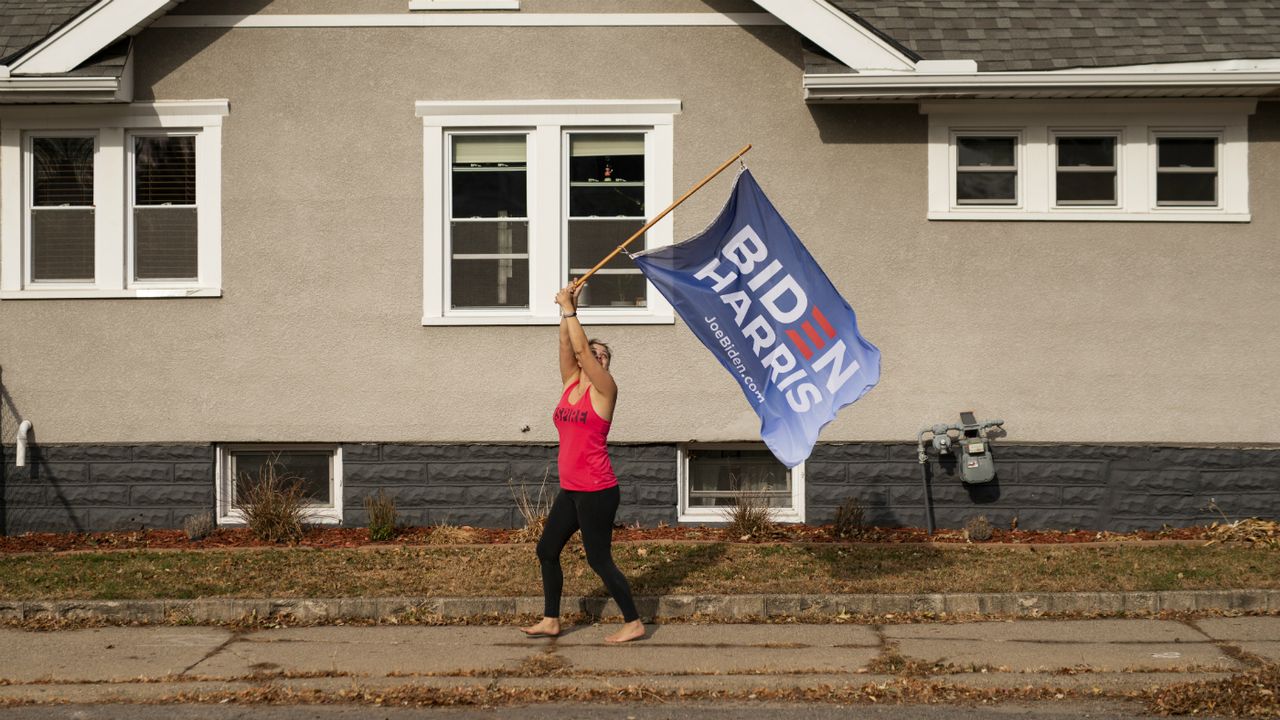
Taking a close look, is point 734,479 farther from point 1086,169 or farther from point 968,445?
point 1086,169

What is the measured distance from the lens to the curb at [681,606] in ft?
28.1

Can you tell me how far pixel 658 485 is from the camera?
1119cm

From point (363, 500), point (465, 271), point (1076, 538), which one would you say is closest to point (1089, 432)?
point (1076, 538)

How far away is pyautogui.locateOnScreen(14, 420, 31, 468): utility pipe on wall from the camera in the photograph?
36.1ft

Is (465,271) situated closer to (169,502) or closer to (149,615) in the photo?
(169,502)

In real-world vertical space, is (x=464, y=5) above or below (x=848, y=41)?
above

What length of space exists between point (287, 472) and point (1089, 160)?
24.5 ft

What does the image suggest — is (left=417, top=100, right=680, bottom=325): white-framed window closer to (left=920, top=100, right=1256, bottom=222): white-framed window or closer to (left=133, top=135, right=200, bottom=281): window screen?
(left=133, top=135, right=200, bottom=281): window screen

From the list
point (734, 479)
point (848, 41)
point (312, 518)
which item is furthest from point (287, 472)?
point (848, 41)

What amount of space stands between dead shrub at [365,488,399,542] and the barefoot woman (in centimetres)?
329

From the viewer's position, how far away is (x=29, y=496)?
11.2 metres

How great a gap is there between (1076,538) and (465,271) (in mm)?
5648

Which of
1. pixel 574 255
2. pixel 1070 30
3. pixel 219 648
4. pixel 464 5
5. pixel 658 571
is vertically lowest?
pixel 219 648

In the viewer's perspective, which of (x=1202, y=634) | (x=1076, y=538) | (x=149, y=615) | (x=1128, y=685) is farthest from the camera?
(x=1076, y=538)
